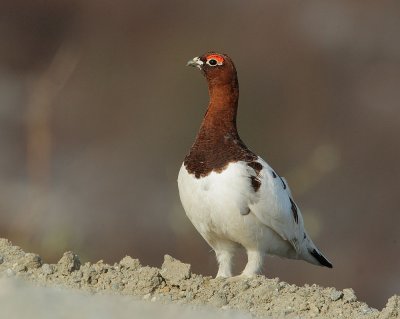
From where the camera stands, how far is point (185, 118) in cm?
1739

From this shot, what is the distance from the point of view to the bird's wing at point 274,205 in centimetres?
744

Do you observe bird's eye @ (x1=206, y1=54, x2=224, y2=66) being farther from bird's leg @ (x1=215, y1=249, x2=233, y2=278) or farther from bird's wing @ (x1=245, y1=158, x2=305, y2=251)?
bird's leg @ (x1=215, y1=249, x2=233, y2=278)

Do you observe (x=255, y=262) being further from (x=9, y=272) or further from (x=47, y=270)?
(x=9, y=272)

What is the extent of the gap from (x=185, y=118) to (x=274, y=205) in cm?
991

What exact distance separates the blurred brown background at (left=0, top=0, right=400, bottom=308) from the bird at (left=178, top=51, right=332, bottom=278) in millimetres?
2060

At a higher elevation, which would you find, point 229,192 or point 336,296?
point 229,192

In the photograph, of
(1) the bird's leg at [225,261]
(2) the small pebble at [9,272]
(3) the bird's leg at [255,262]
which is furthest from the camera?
(1) the bird's leg at [225,261]

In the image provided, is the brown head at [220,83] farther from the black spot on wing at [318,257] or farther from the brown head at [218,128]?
the black spot on wing at [318,257]

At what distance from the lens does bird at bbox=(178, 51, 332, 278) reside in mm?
7359

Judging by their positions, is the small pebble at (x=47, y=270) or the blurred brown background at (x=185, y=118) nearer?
the small pebble at (x=47, y=270)

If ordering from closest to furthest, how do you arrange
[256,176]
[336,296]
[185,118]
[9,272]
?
[9,272] → [336,296] → [256,176] → [185,118]

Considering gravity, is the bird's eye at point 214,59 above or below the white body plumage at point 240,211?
above

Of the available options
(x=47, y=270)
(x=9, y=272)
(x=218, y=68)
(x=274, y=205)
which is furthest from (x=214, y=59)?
(x=9, y=272)

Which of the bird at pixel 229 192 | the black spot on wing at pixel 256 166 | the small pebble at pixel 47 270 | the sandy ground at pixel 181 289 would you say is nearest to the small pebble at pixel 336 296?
the sandy ground at pixel 181 289
